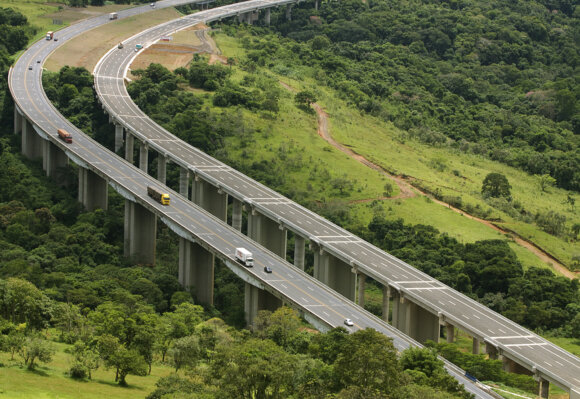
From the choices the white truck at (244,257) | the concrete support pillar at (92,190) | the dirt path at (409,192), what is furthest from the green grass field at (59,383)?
the dirt path at (409,192)

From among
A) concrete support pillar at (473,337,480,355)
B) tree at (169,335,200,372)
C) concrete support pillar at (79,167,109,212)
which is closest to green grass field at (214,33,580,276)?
concrete support pillar at (79,167,109,212)

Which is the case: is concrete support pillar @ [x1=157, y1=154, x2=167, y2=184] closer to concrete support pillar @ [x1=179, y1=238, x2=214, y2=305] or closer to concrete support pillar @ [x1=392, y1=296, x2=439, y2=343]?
concrete support pillar @ [x1=179, y1=238, x2=214, y2=305]

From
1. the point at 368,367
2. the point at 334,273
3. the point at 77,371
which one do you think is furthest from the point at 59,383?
the point at 334,273

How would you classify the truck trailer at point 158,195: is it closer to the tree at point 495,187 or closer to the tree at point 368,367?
the tree at point 495,187

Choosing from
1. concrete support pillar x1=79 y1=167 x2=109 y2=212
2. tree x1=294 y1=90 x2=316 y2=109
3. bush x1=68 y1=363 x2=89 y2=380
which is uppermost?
tree x1=294 y1=90 x2=316 y2=109

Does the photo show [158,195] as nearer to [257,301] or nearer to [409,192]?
[257,301]

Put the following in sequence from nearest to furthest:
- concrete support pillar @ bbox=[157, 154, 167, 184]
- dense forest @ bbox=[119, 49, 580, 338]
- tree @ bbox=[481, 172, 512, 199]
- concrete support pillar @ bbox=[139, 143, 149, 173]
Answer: dense forest @ bbox=[119, 49, 580, 338] → concrete support pillar @ bbox=[157, 154, 167, 184] → concrete support pillar @ bbox=[139, 143, 149, 173] → tree @ bbox=[481, 172, 512, 199]
